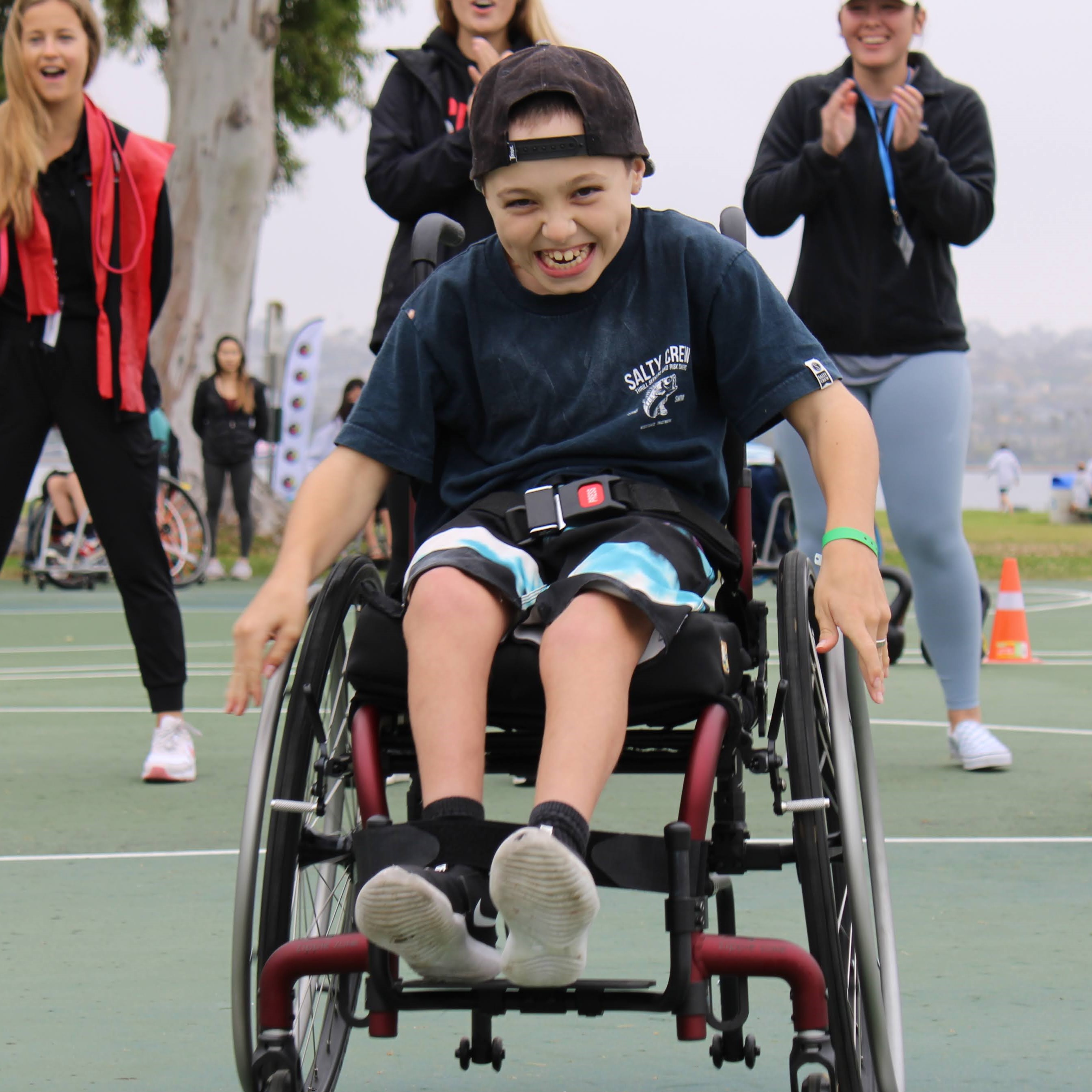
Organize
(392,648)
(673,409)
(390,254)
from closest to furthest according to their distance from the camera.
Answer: (392,648) < (673,409) < (390,254)

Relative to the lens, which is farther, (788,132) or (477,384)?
(788,132)

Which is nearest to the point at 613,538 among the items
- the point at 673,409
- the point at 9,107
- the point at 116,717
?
the point at 673,409

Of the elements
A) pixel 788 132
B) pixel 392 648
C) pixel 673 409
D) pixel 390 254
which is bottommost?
pixel 392 648

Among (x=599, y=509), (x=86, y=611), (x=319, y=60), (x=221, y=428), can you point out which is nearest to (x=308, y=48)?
(x=319, y=60)

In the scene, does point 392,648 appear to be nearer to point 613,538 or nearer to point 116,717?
point 613,538

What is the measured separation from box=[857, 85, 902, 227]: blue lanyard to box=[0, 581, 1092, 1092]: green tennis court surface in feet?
4.72

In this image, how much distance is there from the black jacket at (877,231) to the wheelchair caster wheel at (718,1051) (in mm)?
2601

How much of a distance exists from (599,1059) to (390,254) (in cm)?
214

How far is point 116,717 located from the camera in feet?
20.5

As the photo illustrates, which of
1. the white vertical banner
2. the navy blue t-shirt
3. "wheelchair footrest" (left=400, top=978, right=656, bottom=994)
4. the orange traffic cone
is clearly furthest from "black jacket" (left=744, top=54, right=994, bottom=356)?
the white vertical banner

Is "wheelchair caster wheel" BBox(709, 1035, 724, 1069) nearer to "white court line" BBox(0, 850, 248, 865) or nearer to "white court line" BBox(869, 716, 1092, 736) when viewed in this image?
"white court line" BBox(0, 850, 248, 865)

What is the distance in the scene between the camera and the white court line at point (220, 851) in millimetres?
3891

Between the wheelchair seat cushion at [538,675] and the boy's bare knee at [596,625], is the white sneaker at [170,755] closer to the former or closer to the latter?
the wheelchair seat cushion at [538,675]

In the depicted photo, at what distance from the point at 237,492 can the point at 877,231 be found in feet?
32.6
